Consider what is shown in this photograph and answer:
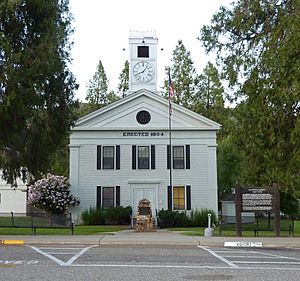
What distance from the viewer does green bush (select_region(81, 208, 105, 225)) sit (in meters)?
37.3

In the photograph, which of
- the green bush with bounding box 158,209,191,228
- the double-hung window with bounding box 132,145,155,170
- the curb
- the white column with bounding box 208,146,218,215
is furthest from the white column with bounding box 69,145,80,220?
the curb

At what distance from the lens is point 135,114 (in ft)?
128

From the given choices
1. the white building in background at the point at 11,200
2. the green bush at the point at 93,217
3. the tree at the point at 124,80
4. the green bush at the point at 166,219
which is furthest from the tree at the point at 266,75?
the white building in background at the point at 11,200

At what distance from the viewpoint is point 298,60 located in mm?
19406

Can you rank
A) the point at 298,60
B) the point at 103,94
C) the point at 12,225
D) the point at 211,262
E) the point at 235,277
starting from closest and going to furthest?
the point at 235,277 → the point at 211,262 → the point at 298,60 → the point at 12,225 → the point at 103,94

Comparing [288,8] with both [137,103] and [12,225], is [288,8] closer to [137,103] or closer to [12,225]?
[12,225]

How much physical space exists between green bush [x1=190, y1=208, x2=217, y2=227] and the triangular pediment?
584 centimetres

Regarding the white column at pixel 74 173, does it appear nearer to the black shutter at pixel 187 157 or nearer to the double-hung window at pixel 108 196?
the double-hung window at pixel 108 196

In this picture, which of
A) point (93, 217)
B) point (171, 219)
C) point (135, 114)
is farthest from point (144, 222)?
point (135, 114)

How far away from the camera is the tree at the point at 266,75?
19.8m

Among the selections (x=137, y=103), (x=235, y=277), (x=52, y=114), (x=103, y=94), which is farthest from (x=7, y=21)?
(x=103, y=94)

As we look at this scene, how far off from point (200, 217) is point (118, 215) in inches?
220

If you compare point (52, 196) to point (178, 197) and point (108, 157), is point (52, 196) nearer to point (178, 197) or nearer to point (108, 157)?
point (108, 157)

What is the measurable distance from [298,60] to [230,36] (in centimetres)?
475
